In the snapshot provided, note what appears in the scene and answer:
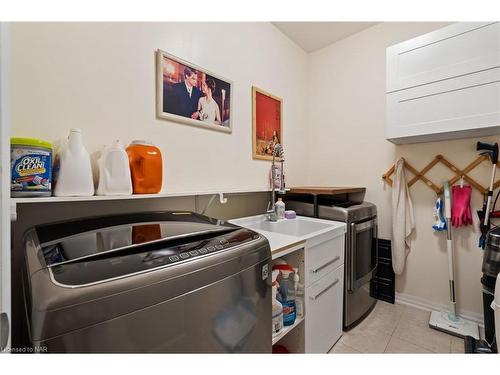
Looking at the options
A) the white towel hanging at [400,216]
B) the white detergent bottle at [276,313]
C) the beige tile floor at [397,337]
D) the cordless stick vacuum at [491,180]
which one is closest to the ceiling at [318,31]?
the white towel hanging at [400,216]

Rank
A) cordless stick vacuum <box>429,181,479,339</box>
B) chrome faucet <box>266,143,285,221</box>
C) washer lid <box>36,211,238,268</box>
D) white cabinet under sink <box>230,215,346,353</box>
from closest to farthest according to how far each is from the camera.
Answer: washer lid <box>36,211,238,268</box>
white cabinet under sink <box>230,215,346,353</box>
cordless stick vacuum <box>429,181,479,339</box>
chrome faucet <box>266,143,285,221</box>

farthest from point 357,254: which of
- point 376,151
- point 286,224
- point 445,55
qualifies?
point 445,55

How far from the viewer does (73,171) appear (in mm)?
879

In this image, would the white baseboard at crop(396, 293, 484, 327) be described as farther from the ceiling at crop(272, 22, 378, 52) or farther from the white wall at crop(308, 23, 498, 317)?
the ceiling at crop(272, 22, 378, 52)

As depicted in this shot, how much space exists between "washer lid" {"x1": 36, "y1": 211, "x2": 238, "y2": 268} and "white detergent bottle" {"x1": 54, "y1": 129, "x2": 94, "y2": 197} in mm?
131

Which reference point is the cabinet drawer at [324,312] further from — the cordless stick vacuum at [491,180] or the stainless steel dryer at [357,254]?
the cordless stick vacuum at [491,180]

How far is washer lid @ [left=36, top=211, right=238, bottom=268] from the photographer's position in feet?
2.09

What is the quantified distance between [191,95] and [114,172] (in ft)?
2.41

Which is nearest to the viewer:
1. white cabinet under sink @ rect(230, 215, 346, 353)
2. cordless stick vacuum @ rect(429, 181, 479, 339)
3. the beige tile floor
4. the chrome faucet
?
white cabinet under sink @ rect(230, 215, 346, 353)

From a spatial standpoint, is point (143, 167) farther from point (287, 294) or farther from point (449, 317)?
point (449, 317)

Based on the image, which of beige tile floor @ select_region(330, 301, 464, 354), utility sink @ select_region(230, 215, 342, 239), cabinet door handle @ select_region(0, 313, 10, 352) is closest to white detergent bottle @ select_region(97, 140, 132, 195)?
cabinet door handle @ select_region(0, 313, 10, 352)

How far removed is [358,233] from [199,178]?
4.14 feet

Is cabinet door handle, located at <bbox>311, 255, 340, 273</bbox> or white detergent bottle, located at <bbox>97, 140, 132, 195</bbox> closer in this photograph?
white detergent bottle, located at <bbox>97, 140, 132, 195</bbox>
